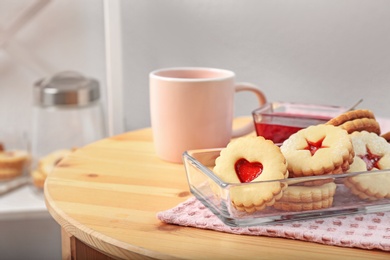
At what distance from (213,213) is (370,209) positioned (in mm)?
175

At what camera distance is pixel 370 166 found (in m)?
0.77

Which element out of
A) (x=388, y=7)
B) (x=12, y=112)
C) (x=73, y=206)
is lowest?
(x=12, y=112)

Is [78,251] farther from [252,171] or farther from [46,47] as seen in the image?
[46,47]

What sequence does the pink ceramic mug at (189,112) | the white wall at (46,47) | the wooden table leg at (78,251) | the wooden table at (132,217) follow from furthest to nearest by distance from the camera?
the white wall at (46,47), the pink ceramic mug at (189,112), the wooden table leg at (78,251), the wooden table at (132,217)

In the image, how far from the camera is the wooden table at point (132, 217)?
667 mm

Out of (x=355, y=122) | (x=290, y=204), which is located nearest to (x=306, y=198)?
(x=290, y=204)

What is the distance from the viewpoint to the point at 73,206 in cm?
79

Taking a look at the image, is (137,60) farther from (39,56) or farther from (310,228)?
(310,228)

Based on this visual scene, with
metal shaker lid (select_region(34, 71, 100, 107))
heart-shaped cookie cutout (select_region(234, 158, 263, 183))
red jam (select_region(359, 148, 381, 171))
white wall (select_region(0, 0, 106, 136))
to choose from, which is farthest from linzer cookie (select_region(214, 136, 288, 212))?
white wall (select_region(0, 0, 106, 136))

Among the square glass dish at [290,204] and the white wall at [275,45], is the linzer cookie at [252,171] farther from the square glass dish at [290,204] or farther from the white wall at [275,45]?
the white wall at [275,45]

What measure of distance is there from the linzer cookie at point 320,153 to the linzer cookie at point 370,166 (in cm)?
2

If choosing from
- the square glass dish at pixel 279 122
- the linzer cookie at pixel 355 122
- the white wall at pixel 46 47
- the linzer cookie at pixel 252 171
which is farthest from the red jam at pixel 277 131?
the white wall at pixel 46 47

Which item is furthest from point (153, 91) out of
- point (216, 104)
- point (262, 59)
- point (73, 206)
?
point (262, 59)

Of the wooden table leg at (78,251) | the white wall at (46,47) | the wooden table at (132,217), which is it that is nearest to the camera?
the wooden table at (132,217)
